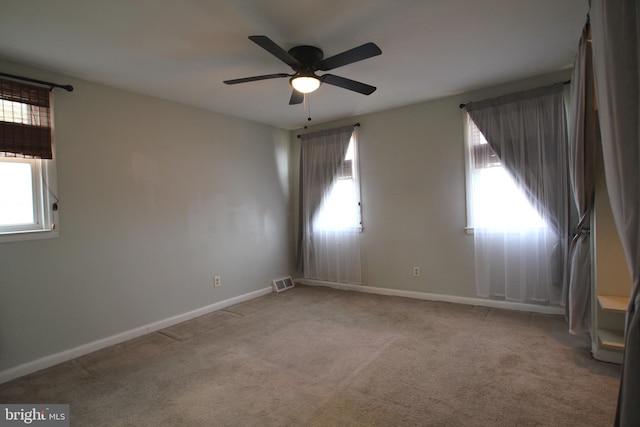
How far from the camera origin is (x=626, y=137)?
1.23m

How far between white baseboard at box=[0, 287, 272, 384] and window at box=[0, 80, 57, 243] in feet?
3.35

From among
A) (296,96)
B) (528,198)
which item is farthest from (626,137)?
(528,198)

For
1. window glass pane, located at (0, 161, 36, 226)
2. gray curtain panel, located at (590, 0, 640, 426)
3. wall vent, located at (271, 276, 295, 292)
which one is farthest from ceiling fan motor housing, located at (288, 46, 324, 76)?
wall vent, located at (271, 276, 295, 292)

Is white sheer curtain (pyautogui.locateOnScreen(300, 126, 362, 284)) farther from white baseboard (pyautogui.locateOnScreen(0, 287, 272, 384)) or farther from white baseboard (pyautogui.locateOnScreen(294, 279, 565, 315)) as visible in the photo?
white baseboard (pyautogui.locateOnScreen(0, 287, 272, 384))

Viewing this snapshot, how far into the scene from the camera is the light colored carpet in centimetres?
189

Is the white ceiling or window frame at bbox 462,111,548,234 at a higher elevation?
the white ceiling

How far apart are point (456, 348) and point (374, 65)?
258cm

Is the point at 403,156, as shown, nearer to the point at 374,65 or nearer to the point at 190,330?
the point at 374,65

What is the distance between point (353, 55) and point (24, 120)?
2.68m

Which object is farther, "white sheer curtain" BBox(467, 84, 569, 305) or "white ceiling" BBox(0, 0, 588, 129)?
"white sheer curtain" BBox(467, 84, 569, 305)

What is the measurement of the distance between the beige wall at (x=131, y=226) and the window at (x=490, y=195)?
9.38 ft

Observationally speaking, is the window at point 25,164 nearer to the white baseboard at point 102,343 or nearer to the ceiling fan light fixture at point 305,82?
the white baseboard at point 102,343

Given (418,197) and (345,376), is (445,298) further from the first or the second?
(345,376)

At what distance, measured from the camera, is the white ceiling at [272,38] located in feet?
6.59
